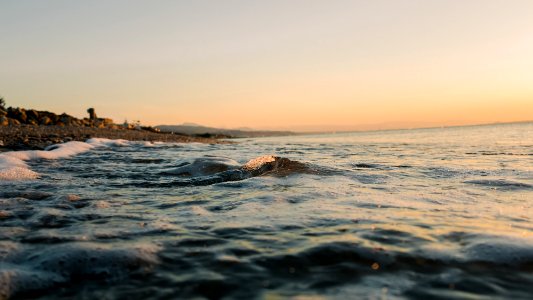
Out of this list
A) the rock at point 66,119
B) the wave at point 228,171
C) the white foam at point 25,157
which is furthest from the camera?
the rock at point 66,119

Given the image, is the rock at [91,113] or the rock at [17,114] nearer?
the rock at [17,114]

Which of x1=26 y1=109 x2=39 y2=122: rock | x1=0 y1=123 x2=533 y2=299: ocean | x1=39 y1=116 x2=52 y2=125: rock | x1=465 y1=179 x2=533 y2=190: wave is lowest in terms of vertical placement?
x1=0 y1=123 x2=533 y2=299: ocean

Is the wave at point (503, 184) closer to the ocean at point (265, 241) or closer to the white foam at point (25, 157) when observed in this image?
the ocean at point (265, 241)

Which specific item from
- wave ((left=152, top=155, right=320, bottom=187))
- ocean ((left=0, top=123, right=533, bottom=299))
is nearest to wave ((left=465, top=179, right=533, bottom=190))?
ocean ((left=0, top=123, right=533, bottom=299))

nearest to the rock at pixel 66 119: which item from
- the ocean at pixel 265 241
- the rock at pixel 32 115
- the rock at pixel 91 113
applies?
the rock at pixel 32 115

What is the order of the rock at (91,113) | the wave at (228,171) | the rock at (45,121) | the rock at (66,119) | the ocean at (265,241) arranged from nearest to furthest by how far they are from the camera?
the ocean at (265,241)
the wave at (228,171)
the rock at (45,121)
the rock at (66,119)
the rock at (91,113)

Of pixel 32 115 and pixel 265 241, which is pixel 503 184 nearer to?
pixel 265 241

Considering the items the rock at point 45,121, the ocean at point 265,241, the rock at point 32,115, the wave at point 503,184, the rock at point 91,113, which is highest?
the rock at point 91,113

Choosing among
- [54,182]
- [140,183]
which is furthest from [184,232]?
[54,182]

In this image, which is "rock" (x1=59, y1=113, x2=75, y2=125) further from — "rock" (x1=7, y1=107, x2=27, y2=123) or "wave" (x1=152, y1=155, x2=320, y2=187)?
"wave" (x1=152, y1=155, x2=320, y2=187)

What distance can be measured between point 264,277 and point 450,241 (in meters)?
1.69

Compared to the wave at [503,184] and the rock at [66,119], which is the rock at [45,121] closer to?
the rock at [66,119]

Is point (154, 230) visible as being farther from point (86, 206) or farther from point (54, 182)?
point (54, 182)

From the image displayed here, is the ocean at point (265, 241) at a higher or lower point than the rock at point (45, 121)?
lower
